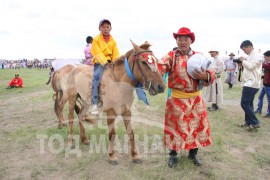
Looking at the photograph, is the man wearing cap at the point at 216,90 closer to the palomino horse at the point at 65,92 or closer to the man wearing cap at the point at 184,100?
the palomino horse at the point at 65,92

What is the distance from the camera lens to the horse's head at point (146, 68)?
3740 mm

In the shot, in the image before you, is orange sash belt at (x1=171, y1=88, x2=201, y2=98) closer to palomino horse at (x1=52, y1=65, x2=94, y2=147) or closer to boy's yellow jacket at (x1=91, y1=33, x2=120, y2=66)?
boy's yellow jacket at (x1=91, y1=33, x2=120, y2=66)

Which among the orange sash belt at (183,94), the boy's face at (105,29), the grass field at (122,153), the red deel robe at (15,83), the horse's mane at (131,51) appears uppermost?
the boy's face at (105,29)

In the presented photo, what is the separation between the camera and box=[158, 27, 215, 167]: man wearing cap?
3871 mm

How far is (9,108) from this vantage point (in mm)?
9914

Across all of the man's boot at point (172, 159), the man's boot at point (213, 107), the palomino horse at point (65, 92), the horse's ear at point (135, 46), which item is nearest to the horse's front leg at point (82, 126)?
the palomino horse at point (65, 92)

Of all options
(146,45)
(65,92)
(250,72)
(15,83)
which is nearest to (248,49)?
(250,72)

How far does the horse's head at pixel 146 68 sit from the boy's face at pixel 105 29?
3.76ft

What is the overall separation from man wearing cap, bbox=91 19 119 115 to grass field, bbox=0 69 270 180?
1.15 meters

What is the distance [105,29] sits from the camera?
5.05m

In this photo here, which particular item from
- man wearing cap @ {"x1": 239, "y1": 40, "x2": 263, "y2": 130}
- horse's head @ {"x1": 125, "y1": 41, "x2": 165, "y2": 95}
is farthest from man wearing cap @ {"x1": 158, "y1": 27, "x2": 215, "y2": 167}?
man wearing cap @ {"x1": 239, "y1": 40, "x2": 263, "y2": 130}

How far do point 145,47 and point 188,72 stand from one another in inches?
31.6

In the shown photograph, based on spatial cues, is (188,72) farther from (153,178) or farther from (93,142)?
(93,142)

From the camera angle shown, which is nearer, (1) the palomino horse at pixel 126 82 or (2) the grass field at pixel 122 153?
(1) the palomino horse at pixel 126 82
